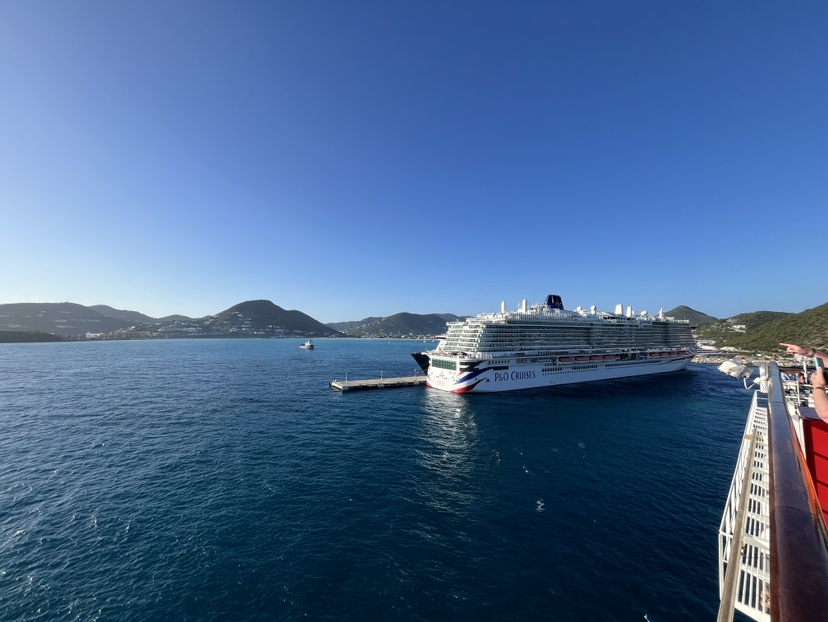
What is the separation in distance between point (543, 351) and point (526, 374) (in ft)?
23.3

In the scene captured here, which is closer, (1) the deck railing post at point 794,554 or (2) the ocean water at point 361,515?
(1) the deck railing post at point 794,554

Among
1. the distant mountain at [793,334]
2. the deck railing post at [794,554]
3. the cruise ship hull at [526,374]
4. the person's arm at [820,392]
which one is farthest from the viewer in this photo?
the distant mountain at [793,334]

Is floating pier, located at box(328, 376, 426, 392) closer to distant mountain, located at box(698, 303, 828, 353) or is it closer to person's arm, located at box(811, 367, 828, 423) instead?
person's arm, located at box(811, 367, 828, 423)

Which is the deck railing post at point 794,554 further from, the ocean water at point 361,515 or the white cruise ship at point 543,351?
the white cruise ship at point 543,351

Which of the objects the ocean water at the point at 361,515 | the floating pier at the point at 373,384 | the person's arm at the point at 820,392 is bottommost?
the ocean water at the point at 361,515

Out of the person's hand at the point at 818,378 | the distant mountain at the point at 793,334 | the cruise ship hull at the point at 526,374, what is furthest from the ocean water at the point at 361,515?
the distant mountain at the point at 793,334

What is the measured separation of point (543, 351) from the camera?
7069 cm

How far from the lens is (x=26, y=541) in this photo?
21172 mm

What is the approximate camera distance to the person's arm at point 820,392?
531 cm

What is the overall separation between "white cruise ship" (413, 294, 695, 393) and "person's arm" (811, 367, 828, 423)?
183 feet

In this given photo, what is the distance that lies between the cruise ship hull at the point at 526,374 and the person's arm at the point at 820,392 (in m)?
56.0

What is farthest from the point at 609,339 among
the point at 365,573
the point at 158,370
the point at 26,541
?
the point at 158,370

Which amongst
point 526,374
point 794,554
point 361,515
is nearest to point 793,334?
point 526,374

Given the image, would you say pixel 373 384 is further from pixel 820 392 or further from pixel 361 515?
pixel 820 392
